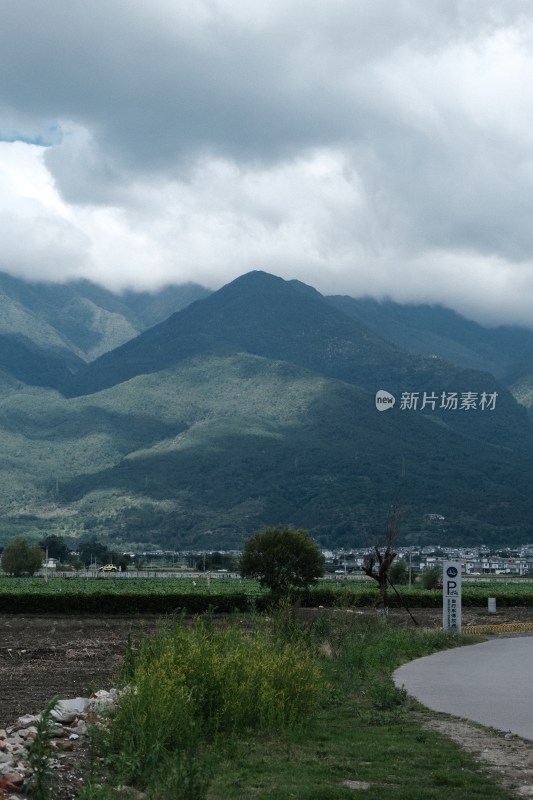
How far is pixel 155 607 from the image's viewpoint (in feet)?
161

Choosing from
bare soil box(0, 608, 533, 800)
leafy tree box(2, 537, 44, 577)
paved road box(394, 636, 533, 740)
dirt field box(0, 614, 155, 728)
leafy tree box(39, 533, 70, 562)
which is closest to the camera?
bare soil box(0, 608, 533, 800)

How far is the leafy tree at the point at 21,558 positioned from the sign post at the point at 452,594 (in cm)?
6932

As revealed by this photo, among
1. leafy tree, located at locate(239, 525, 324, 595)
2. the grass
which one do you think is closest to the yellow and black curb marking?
leafy tree, located at locate(239, 525, 324, 595)

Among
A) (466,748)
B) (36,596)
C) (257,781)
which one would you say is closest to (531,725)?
(466,748)

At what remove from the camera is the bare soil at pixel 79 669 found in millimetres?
11203

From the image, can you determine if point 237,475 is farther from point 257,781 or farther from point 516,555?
point 257,781

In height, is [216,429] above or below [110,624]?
above

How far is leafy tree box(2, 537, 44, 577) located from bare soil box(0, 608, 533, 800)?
54.0 m

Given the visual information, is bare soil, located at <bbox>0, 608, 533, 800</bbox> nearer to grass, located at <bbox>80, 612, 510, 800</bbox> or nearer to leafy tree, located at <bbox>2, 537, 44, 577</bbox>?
grass, located at <bbox>80, 612, 510, 800</bbox>

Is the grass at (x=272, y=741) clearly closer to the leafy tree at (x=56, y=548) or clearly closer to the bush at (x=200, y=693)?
the bush at (x=200, y=693)

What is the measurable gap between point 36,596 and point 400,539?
385ft

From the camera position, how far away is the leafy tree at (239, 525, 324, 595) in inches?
2083

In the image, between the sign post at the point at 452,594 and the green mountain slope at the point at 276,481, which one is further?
the green mountain slope at the point at 276,481

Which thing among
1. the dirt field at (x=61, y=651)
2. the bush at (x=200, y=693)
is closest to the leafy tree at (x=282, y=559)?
the dirt field at (x=61, y=651)
